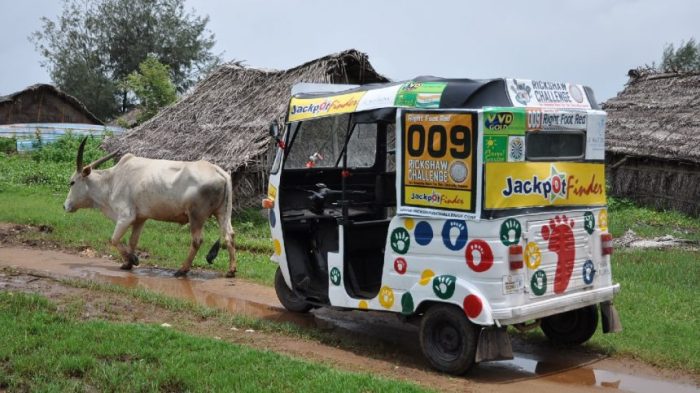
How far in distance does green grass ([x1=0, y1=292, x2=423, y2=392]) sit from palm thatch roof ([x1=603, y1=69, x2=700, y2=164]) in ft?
50.1

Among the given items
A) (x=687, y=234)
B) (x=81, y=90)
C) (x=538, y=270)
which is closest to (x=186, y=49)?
(x=81, y=90)

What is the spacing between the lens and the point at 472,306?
19.7ft

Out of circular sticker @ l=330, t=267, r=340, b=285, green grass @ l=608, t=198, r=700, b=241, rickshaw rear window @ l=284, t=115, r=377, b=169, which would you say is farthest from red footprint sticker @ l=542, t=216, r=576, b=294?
green grass @ l=608, t=198, r=700, b=241

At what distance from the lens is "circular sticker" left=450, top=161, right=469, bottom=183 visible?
608 centimetres

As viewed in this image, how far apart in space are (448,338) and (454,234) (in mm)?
958

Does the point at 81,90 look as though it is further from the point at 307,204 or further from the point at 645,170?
the point at 307,204

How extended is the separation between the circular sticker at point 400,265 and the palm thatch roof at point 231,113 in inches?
363

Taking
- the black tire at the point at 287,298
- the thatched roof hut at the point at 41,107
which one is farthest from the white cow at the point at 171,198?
the thatched roof hut at the point at 41,107

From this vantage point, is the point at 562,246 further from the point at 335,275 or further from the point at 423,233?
the point at 335,275

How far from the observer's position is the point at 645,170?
20062 mm

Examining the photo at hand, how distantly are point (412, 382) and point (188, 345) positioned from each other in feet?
6.67

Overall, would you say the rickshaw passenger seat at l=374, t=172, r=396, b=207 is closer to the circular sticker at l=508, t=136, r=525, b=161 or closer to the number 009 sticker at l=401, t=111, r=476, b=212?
the number 009 sticker at l=401, t=111, r=476, b=212

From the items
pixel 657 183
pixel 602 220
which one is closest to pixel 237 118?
pixel 657 183

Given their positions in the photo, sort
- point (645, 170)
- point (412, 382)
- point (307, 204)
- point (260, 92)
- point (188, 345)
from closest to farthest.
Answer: point (412, 382) < point (188, 345) < point (307, 204) < point (260, 92) < point (645, 170)
